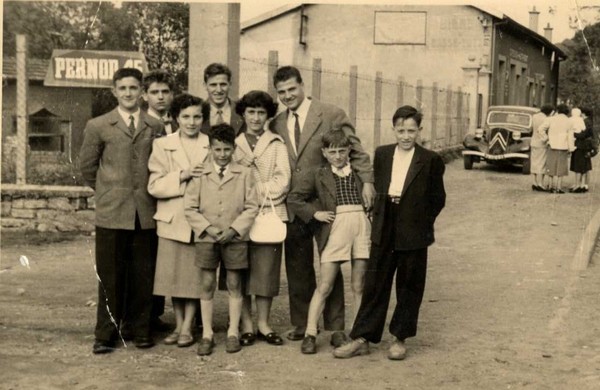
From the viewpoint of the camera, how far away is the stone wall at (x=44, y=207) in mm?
9398

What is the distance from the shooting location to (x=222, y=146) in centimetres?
500

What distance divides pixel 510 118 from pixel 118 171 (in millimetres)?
14927

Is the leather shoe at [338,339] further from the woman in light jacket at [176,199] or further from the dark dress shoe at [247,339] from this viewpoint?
the woman in light jacket at [176,199]

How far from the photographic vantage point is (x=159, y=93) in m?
5.37

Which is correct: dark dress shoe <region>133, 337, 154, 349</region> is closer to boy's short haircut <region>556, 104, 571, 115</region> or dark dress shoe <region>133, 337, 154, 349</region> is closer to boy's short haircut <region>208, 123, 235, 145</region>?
boy's short haircut <region>208, 123, 235, 145</region>

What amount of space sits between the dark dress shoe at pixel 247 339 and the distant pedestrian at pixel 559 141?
9.95 m

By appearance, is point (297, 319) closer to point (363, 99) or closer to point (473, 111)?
point (363, 99)

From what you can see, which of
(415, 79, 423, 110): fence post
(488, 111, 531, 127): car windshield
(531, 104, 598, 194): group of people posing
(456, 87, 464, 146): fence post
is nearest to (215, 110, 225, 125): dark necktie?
(531, 104, 598, 194): group of people posing

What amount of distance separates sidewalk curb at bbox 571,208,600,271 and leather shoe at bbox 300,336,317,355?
3808 millimetres

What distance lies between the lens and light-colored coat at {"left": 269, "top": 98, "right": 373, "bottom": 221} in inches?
203

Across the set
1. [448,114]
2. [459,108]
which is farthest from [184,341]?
[459,108]

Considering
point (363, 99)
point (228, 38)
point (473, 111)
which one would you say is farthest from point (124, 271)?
point (473, 111)

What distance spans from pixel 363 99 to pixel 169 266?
46.4 feet

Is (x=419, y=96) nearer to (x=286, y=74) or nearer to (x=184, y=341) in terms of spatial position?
(x=286, y=74)
